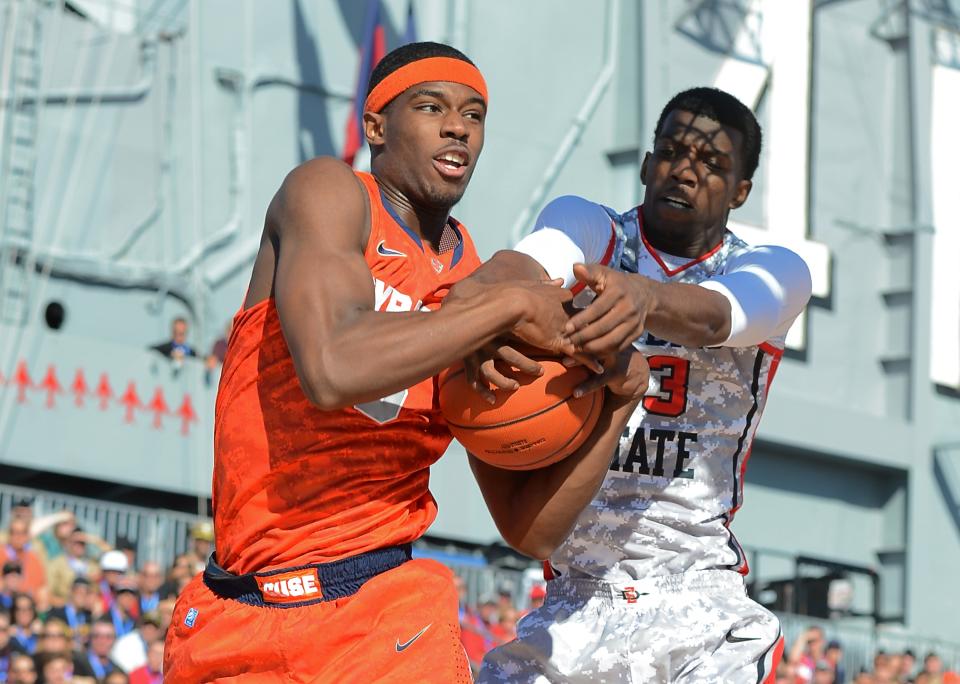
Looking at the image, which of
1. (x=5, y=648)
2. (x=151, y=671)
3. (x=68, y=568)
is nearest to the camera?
(x=5, y=648)

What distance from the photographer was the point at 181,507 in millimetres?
19438

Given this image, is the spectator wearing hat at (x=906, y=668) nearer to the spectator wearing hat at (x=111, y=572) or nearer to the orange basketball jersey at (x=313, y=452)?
the spectator wearing hat at (x=111, y=572)

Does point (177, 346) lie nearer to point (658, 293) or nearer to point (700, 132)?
point (700, 132)

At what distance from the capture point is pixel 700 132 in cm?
534

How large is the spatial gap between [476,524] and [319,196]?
55.8ft

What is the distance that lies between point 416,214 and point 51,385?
14.0 m

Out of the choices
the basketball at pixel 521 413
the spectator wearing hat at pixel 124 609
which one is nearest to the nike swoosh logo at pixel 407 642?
the basketball at pixel 521 413

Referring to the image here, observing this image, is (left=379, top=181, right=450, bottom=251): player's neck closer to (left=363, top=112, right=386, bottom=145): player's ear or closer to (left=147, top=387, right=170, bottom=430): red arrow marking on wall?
(left=363, top=112, right=386, bottom=145): player's ear

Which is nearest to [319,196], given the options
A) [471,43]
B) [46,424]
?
[46,424]

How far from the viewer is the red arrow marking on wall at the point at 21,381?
17.2m

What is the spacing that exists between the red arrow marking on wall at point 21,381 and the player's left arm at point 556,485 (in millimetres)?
13474

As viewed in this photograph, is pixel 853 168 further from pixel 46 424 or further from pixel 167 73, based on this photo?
pixel 46 424

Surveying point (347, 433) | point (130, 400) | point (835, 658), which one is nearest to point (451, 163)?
point (347, 433)

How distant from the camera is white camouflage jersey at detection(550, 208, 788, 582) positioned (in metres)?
5.34
